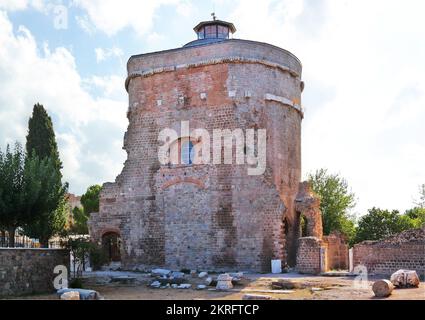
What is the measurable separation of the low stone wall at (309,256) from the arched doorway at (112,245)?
8100mm

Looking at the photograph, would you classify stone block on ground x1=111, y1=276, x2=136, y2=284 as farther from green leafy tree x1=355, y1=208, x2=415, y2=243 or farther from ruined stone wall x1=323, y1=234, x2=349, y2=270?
green leafy tree x1=355, y1=208, x2=415, y2=243

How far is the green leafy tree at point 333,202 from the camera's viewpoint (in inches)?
1217

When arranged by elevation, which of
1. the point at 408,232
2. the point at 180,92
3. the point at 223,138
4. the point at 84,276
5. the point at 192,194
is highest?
the point at 180,92

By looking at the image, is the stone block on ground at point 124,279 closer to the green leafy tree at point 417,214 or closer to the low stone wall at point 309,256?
the low stone wall at point 309,256

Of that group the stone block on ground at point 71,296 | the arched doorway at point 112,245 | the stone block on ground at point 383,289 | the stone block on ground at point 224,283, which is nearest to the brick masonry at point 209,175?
the arched doorway at point 112,245

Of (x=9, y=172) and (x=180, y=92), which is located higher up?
(x=180, y=92)

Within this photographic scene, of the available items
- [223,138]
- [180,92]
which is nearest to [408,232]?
[223,138]

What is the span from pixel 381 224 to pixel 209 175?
10.6 metres

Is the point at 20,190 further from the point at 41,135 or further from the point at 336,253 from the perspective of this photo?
the point at 336,253

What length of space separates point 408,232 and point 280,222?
4.53 meters

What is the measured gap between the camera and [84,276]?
1988cm

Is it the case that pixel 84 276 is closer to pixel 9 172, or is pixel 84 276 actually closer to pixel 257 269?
pixel 9 172
